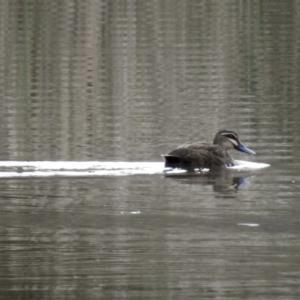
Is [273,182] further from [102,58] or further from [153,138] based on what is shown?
[102,58]

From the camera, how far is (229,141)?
1712 cm

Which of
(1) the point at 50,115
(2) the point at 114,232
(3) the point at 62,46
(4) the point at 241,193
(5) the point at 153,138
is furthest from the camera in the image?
(3) the point at 62,46

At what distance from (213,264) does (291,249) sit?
0.82 m

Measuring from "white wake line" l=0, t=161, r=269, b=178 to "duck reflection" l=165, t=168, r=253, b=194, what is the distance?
292mm

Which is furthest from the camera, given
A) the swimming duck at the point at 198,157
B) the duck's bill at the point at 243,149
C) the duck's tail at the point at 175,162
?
the duck's bill at the point at 243,149

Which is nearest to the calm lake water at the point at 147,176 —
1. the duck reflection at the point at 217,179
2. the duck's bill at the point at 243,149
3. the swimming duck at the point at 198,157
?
the duck reflection at the point at 217,179

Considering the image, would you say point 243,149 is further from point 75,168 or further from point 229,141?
point 75,168

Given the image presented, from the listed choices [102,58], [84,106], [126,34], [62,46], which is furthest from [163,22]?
[84,106]

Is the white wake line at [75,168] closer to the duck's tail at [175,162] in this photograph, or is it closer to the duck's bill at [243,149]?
the duck's tail at [175,162]

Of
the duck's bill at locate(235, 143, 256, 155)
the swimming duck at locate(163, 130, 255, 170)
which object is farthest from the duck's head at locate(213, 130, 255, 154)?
the swimming duck at locate(163, 130, 255, 170)

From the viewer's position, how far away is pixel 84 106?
2205cm

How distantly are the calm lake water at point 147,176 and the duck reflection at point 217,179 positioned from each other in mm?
42

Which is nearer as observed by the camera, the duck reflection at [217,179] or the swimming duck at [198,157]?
the duck reflection at [217,179]

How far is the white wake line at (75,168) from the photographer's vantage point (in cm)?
1522
